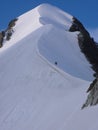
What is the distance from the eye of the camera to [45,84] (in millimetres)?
33406

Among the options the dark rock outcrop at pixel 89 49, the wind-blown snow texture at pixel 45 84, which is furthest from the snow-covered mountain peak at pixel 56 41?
the dark rock outcrop at pixel 89 49

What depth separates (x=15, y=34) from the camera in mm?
60594

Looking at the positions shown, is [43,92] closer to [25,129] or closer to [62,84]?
[62,84]

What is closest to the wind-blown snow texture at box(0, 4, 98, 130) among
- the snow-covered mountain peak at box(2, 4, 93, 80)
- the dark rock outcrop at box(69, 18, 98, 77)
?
the snow-covered mountain peak at box(2, 4, 93, 80)

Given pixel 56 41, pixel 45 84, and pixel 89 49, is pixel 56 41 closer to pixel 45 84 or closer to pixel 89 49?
pixel 89 49

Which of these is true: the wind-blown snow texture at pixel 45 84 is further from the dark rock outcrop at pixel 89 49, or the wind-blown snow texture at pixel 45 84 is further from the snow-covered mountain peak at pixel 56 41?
the dark rock outcrop at pixel 89 49

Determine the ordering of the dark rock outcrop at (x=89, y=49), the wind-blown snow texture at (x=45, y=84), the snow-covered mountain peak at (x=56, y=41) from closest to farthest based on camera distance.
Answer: the wind-blown snow texture at (x=45, y=84) → the snow-covered mountain peak at (x=56, y=41) → the dark rock outcrop at (x=89, y=49)

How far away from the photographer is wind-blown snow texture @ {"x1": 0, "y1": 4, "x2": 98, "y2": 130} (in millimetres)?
23719

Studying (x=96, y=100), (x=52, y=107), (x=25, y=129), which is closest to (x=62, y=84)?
(x=52, y=107)

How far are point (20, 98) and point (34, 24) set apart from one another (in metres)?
27.1

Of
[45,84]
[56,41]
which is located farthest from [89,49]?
[45,84]

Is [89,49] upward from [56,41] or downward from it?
downward

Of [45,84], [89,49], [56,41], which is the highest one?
[45,84]

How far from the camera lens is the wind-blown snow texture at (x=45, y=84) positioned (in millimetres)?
23719
